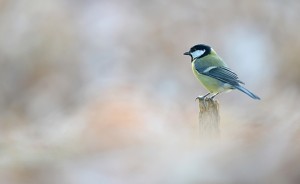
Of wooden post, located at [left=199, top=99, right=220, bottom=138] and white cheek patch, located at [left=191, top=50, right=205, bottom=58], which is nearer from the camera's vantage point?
wooden post, located at [left=199, top=99, right=220, bottom=138]

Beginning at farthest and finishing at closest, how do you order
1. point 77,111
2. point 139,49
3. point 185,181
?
point 139,49 < point 77,111 < point 185,181

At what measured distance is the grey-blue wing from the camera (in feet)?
21.0

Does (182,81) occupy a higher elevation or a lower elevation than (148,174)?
higher

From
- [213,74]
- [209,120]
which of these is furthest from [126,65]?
[209,120]

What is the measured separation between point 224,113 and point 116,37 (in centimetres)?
344

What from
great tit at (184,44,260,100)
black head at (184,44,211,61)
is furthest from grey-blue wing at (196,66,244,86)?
black head at (184,44,211,61)

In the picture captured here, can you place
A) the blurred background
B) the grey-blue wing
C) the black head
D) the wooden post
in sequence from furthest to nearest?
the blurred background
the black head
the grey-blue wing
the wooden post

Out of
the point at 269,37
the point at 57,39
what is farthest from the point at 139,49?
the point at 269,37

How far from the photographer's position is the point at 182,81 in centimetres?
1150

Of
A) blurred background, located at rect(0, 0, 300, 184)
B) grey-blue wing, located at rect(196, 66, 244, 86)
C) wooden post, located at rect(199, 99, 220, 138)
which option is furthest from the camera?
blurred background, located at rect(0, 0, 300, 184)

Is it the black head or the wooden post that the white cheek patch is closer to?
the black head

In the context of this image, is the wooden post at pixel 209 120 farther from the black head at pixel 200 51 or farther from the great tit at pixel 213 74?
the black head at pixel 200 51

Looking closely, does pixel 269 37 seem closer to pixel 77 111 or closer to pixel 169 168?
pixel 77 111

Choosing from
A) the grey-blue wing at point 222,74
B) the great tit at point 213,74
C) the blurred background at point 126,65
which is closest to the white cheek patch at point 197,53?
the great tit at point 213,74
